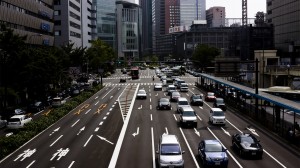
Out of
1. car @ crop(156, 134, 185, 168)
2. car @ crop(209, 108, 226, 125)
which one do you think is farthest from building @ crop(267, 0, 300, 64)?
car @ crop(156, 134, 185, 168)

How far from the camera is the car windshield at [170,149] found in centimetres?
2568

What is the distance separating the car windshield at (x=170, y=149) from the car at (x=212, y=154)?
6.40ft

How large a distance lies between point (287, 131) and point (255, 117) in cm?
1072

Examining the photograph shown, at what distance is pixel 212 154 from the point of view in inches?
1019

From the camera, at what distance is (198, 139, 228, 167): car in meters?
25.2

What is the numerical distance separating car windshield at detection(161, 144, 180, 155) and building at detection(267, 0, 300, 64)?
309 ft

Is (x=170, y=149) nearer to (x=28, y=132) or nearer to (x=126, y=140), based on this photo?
(x=126, y=140)

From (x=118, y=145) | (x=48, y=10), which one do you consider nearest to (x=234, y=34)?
(x=48, y=10)

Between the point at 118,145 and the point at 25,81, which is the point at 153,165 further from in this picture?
the point at 25,81

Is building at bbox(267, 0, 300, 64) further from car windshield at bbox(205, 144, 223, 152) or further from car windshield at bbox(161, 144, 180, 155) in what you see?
car windshield at bbox(161, 144, 180, 155)

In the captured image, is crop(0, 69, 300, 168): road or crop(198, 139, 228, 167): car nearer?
crop(198, 139, 228, 167): car

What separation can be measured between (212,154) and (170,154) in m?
2.87

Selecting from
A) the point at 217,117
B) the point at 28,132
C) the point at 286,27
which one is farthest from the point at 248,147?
the point at 286,27

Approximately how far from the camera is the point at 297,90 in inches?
1850
